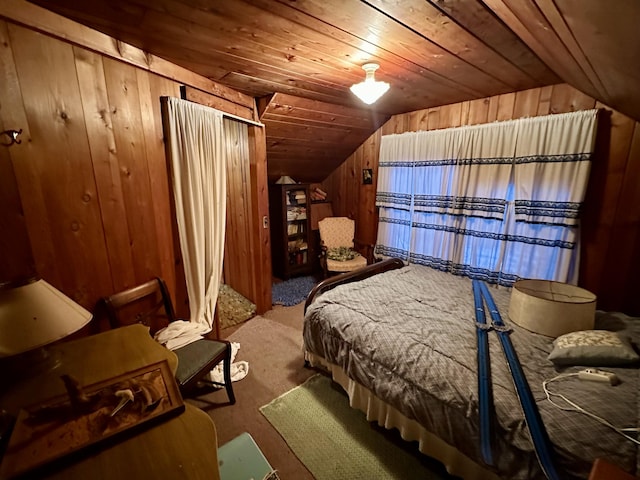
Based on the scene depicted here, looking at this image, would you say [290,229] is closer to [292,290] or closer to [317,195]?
[317,195]

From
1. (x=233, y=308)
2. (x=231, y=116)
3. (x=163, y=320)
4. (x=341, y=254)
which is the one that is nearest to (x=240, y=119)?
(x=231, y=116)

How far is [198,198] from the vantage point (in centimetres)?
222

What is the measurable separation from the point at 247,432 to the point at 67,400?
3.68 feet

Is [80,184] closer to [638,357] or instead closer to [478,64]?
[478,64]

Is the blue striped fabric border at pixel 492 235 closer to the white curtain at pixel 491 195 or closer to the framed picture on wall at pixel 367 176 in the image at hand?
the white curtain at pixel 491 195

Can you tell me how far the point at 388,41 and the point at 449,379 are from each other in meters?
1.91

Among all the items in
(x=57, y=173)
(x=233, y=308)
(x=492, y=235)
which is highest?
(x=57, y=173)

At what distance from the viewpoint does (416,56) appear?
1.91 m

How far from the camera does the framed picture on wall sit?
416 centimetres

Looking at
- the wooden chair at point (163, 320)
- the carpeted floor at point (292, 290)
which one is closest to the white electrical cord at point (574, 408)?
the wooden chair at point (163, 320)

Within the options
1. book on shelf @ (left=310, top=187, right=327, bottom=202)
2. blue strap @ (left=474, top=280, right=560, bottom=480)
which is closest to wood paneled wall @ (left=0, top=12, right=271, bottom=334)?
blue strap @ (left=474, top=280, right=560, bottom=480)

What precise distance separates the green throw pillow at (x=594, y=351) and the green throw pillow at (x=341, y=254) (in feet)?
8.89

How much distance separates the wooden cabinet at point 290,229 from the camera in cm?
422

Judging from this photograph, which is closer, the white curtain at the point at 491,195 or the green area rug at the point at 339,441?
the green area rug at the point at 339,441
